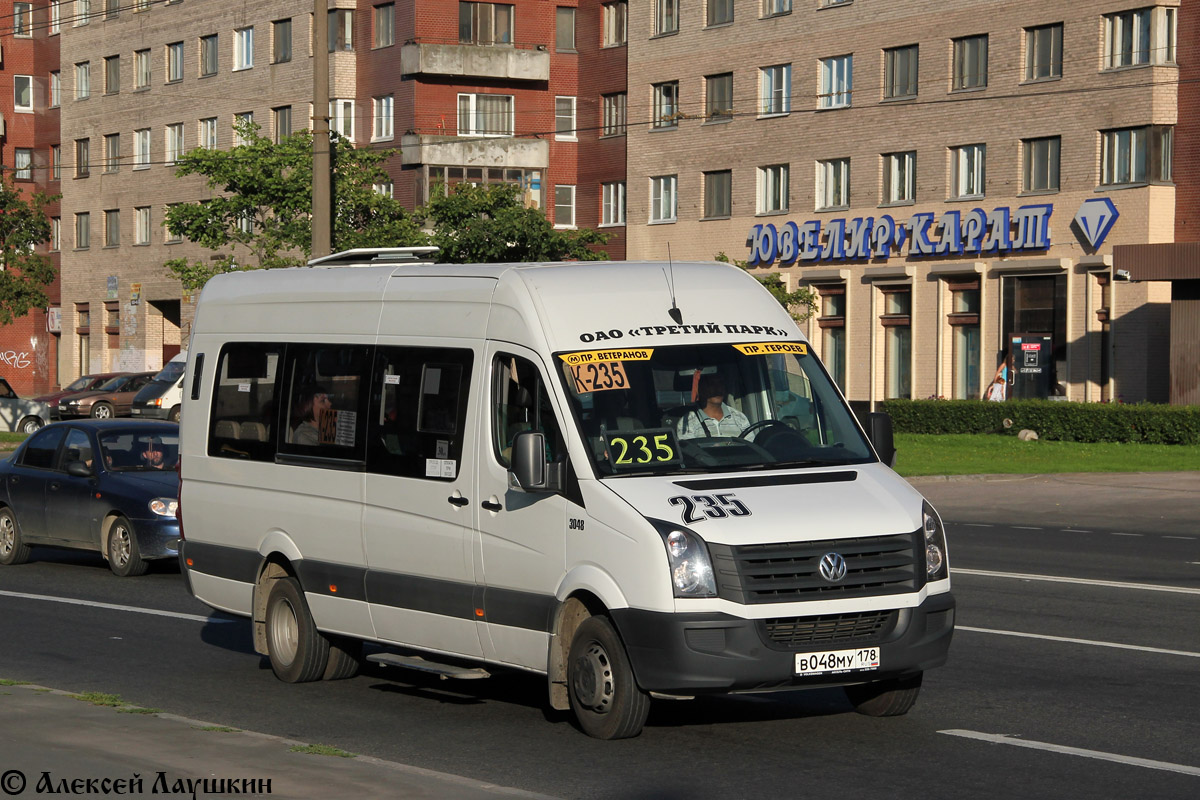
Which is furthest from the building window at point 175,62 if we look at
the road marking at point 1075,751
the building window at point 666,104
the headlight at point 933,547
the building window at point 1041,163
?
the road marking at point 1075,751

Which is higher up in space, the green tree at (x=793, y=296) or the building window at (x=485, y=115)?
the building window at (x=485, y=115)

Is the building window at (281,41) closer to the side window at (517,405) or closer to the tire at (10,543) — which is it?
the tire at (10,543)

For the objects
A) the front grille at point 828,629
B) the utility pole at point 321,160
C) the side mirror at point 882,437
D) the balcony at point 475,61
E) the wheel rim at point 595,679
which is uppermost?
the balcony at point 475,61

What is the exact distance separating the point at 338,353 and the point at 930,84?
3911 centimetres

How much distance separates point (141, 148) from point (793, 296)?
115ft

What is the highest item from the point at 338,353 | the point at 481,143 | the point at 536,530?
the point at 481,143

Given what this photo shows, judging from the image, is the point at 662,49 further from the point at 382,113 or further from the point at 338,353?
the point at 338,353

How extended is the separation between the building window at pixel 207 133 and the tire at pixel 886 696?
61.9m

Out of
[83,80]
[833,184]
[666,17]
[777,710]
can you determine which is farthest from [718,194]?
[777,710]

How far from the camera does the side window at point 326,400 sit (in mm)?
10195

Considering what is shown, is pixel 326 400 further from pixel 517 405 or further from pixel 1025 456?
pixel 1025 456

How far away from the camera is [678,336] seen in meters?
9.16

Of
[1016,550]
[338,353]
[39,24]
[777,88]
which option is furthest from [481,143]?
[338,353]

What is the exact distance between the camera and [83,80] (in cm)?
7606
